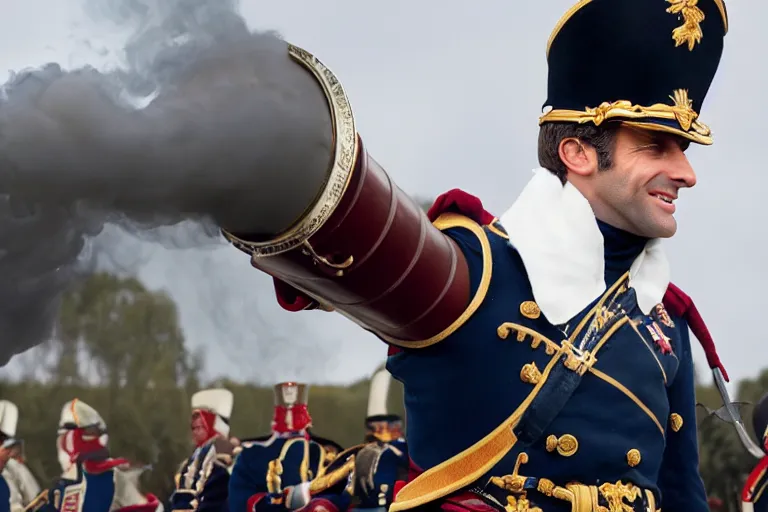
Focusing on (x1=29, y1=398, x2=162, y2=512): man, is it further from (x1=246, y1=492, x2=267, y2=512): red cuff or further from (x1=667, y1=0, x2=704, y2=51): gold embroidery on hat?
(x1=667, y1=0, x2=704, y2=51): gold embroidery on hat

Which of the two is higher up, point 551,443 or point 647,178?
point 647,178

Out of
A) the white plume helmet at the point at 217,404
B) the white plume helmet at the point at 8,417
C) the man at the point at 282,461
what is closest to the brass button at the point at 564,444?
the man at the point at 282,461

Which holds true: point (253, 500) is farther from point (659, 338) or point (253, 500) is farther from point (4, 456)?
point (659, 338)

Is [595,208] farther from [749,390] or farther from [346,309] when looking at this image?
[749,390]

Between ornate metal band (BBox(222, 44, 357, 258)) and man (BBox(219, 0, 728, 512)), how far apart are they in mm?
497

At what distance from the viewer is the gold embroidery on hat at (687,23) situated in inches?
147

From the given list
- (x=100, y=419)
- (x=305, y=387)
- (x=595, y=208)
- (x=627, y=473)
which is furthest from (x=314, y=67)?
(x=100, y=419)

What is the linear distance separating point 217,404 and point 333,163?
11963 millimetres

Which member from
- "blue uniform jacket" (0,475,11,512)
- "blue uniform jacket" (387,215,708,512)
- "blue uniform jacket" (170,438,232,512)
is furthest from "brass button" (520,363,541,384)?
"blue uniform jacket" (0,475,11,512)

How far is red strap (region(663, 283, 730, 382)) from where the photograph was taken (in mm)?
4211

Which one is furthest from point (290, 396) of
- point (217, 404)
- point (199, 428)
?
point (199, 428)

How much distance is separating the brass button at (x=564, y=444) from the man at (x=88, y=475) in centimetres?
1062

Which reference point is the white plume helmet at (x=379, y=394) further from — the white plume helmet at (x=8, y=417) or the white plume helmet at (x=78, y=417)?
the white plume helmet at (x=8, y=417)

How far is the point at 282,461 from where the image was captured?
12.4m
